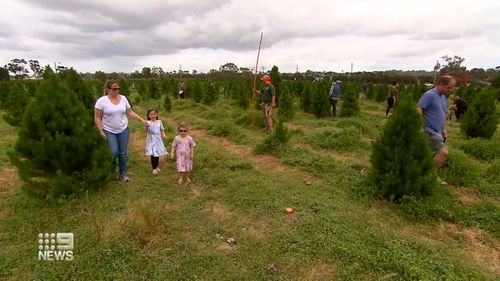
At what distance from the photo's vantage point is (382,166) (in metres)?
4.06

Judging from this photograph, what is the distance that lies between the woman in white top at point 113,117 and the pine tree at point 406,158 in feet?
12.3

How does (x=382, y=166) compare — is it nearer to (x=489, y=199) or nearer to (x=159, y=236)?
(x=489, y=199)

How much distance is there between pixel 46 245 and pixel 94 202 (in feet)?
3.01

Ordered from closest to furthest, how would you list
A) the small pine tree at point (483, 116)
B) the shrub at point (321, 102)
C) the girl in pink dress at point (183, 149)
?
1. the girl in pink dress at point (183, 149)
2. the small pine tree at point (483, 116)
3. the shrub at point (321, 102)

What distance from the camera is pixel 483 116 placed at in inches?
316

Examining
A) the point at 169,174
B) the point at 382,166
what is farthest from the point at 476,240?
the point at 169,174

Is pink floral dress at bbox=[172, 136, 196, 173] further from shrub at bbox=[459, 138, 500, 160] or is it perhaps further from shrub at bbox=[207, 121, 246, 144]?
shrub at bbox=[459, 138, 500, 160]

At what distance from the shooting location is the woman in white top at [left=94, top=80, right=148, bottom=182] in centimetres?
425

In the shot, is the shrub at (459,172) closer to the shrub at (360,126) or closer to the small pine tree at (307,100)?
the shrub at (360,126)

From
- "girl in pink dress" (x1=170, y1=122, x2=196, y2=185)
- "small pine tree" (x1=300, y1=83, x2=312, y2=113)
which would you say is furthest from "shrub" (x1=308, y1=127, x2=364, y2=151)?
"small pine tree" (x1=300, y1=83, x2=312, y2=113)

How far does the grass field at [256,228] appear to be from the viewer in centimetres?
274

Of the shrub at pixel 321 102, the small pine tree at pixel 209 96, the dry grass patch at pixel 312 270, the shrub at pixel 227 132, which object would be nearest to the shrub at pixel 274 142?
the shrub at pixel 227 132

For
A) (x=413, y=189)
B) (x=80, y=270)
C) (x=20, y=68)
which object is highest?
(x=20, y=68)

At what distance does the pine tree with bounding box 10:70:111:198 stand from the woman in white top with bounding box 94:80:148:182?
264mm
